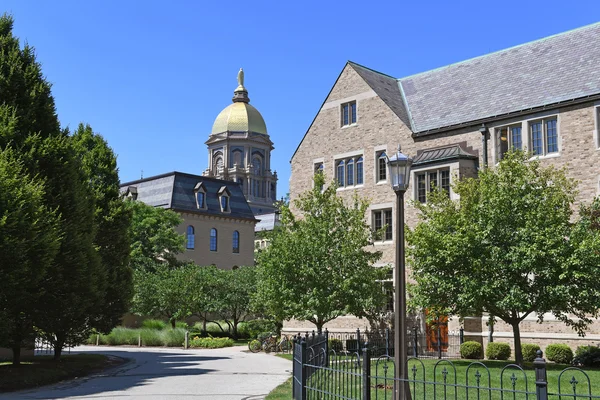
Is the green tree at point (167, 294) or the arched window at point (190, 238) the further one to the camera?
the arched window at point (190, 238)

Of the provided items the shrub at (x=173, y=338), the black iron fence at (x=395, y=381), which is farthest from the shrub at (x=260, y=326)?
the black iron fence at (x=395, y=381)

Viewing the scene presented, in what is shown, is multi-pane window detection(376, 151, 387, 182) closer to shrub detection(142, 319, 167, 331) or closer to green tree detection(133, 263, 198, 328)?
green tree detection(133, 263, 198, 328)

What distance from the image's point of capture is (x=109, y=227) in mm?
27266

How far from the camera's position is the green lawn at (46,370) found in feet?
60.8

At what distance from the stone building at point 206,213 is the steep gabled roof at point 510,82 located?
31016 millimetres

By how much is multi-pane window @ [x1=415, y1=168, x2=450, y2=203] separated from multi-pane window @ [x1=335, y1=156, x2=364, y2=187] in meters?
3.81

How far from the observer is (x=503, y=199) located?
2230cm

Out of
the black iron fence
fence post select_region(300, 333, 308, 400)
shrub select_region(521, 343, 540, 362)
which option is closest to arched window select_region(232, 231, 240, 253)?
shrub select_region(521, 343, 540, 362)

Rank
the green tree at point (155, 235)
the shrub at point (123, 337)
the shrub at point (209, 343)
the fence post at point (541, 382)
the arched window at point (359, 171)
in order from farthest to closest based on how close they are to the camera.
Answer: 1. the green tree at point (155, 235)
2. the shrub at point (123, 337)
3. the shrub at point (209, 343)
4. the arched window at point (359, 171)
5. the fence post at point (541, 382)

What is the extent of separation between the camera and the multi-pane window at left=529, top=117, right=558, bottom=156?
28.2 m

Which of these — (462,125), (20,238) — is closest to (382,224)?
(462,125)

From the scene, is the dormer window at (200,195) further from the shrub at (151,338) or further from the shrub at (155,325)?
the shrub at (151,338)

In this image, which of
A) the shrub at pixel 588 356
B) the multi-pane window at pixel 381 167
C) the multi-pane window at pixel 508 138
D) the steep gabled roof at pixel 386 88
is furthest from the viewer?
the steep gabled roof at pixel 386 88

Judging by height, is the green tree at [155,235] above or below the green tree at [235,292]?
above
